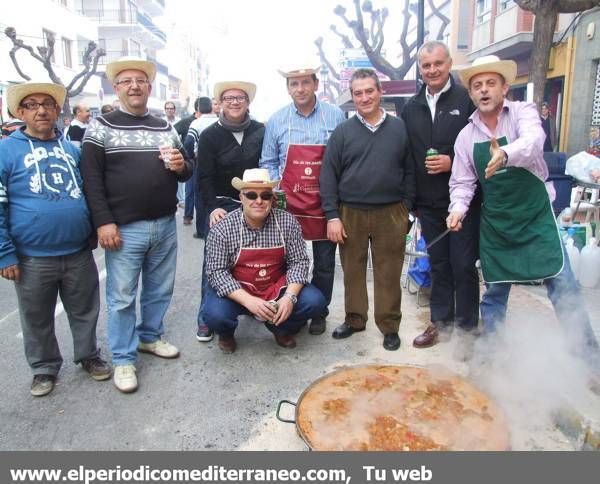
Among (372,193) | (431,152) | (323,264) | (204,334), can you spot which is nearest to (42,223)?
(204,334)

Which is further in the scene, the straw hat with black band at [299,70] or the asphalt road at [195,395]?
the straw hat with black band at [299,70]

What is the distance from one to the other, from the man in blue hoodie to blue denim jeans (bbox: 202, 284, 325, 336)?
0.80 m

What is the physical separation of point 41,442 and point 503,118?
3190 millimetres

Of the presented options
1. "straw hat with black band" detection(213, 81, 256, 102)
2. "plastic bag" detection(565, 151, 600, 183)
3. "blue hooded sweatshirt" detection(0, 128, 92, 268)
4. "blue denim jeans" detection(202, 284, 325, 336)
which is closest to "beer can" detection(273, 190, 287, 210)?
"blue denim jeans" detection(202, 284, 325, 336)

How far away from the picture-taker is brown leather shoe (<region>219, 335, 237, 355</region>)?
3668 mm

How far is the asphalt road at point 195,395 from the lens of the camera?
259 cm

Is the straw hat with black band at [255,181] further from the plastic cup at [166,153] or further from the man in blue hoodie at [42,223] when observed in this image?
the man in blue hoodie at [42,223]

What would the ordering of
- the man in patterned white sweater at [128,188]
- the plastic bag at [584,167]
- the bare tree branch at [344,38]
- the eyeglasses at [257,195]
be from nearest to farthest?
1. the man in patterned white sweater at [128,188]
2. the eyeglasses at [257,195]
3. the plastic bag at [584,167]
4. the bare tree branch at [344,38]

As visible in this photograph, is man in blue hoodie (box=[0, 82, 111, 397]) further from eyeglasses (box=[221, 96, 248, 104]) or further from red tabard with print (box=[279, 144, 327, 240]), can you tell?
red tabard with print (box=[279, 144, 327, 240])

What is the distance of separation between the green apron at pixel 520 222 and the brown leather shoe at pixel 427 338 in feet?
2.84

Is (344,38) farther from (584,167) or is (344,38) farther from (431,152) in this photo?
(431,152)

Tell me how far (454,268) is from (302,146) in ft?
4.59

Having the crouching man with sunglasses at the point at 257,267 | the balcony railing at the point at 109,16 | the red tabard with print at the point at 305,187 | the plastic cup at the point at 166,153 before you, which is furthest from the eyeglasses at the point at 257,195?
the balcony railing at the point at 109,16
